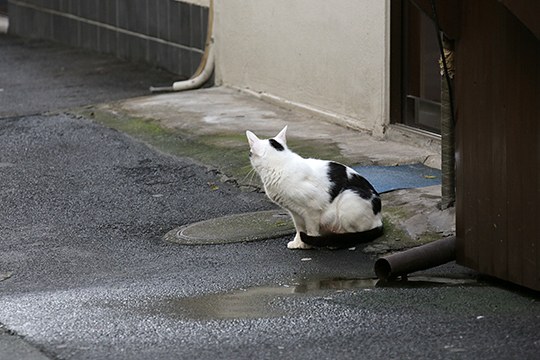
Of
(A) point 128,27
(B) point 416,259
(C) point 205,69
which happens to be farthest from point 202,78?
(B) point 416,259

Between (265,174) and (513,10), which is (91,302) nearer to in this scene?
(265,174)

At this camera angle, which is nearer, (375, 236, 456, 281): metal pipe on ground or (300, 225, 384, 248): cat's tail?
(375, 236, 456, 281): metal pipe on ground

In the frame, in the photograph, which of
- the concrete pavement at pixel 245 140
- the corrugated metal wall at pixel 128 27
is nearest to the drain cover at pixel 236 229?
the concrete pavement at pixel 245 140

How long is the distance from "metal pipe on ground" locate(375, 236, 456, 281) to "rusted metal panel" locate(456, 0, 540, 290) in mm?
98

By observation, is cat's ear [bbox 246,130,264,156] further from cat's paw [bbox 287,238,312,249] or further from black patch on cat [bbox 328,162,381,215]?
cat's paw [bbox 287,238,312,249]

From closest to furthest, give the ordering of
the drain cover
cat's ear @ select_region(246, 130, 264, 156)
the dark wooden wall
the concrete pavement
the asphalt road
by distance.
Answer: the asphalt road < the dark wooden wall < cat's ear @ select_region(246, 130, 264, 156) < the concrete pavement < the drain cover

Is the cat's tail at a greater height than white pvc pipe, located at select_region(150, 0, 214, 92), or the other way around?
Result: white pvc pipe, located at select_region(150, 0, 214, 92)

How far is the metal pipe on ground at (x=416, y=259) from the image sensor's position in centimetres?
715

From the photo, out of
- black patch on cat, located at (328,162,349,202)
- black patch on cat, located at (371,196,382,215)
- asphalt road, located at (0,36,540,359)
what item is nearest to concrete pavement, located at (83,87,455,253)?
black patch on cat, located at (371,196,382,215)

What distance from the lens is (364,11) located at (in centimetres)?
1100

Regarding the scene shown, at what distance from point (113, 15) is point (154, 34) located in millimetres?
1145

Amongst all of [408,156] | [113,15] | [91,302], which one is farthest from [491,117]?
[113,15]

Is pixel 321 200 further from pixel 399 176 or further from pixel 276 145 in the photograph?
pixel 399 176

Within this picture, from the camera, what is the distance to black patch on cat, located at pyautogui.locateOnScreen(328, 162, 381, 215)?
8.01m
